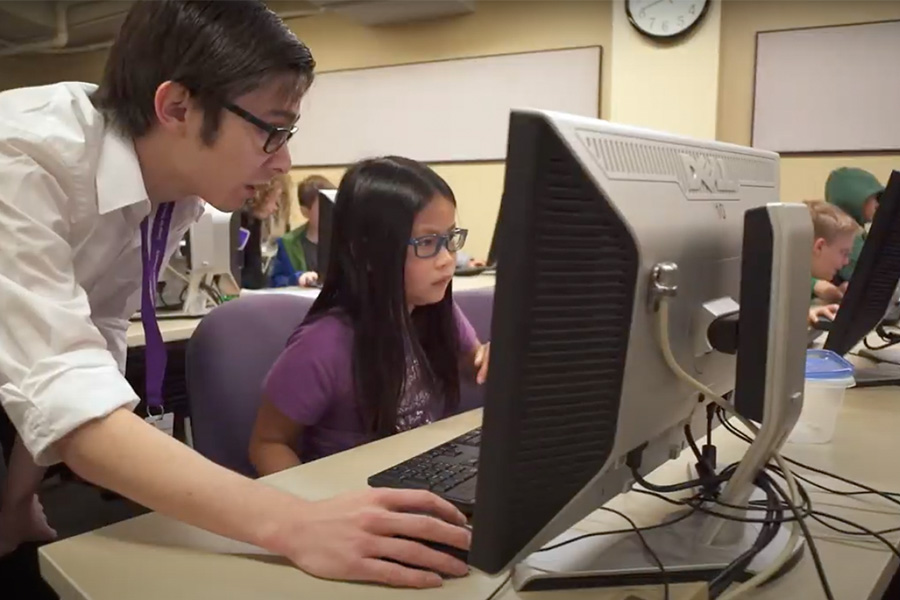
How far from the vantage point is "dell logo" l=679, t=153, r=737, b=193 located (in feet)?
2.08

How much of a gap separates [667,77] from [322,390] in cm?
351

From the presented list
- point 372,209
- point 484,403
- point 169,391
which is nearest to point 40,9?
point 169,391

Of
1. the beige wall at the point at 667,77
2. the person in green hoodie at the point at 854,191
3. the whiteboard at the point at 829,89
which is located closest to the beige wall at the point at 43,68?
the beige wall at the point at 667,77

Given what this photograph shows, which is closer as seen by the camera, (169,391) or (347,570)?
(347,570)

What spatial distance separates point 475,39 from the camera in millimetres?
4703

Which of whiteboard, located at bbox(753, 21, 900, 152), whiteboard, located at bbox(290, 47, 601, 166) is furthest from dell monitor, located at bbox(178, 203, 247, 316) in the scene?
whiteboard, located at bbox(753, 21, 900, 152)

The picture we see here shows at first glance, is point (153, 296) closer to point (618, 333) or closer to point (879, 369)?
point (618, 333)

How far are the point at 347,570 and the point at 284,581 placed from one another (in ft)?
0.18

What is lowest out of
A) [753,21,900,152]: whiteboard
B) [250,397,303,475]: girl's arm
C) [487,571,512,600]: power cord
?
[250,397,303,475]: girl's arm

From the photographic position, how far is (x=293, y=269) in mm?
3473

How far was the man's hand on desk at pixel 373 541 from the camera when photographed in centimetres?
63

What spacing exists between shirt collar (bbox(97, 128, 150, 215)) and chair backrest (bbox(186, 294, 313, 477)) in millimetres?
325

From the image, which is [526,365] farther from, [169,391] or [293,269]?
[293,269]

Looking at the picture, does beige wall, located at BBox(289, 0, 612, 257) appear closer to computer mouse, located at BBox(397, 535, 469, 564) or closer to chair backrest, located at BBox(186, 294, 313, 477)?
chair backrest, located at BBox(186, 294, 313, 477)
